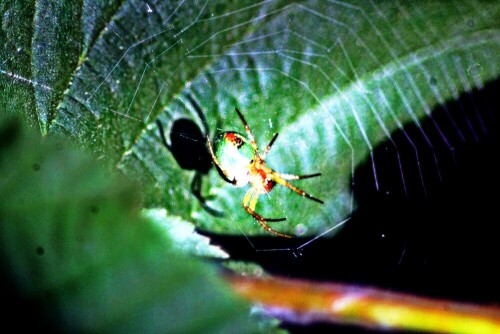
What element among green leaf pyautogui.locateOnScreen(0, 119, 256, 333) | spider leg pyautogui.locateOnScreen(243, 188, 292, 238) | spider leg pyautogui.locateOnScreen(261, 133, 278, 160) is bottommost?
spider leg pyautogui.locateOnScreen(243, 188, 292, 238)

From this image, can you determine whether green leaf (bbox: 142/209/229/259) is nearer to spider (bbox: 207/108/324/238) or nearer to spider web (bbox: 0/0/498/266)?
spider web (bbox: 0/0/498/266)

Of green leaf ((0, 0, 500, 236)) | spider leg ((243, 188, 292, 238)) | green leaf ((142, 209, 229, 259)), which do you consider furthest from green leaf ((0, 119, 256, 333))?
A: spider leg ((243, 188, 292, 238))

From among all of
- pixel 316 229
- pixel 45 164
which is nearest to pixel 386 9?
pixel 316 229

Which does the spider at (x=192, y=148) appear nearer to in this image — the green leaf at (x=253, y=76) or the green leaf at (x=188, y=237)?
the green leaf at (x=253, y=76)

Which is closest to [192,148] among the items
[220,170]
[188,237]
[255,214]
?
[220,170]

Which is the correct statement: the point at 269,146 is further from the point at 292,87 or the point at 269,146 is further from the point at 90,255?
the point at 90,255
